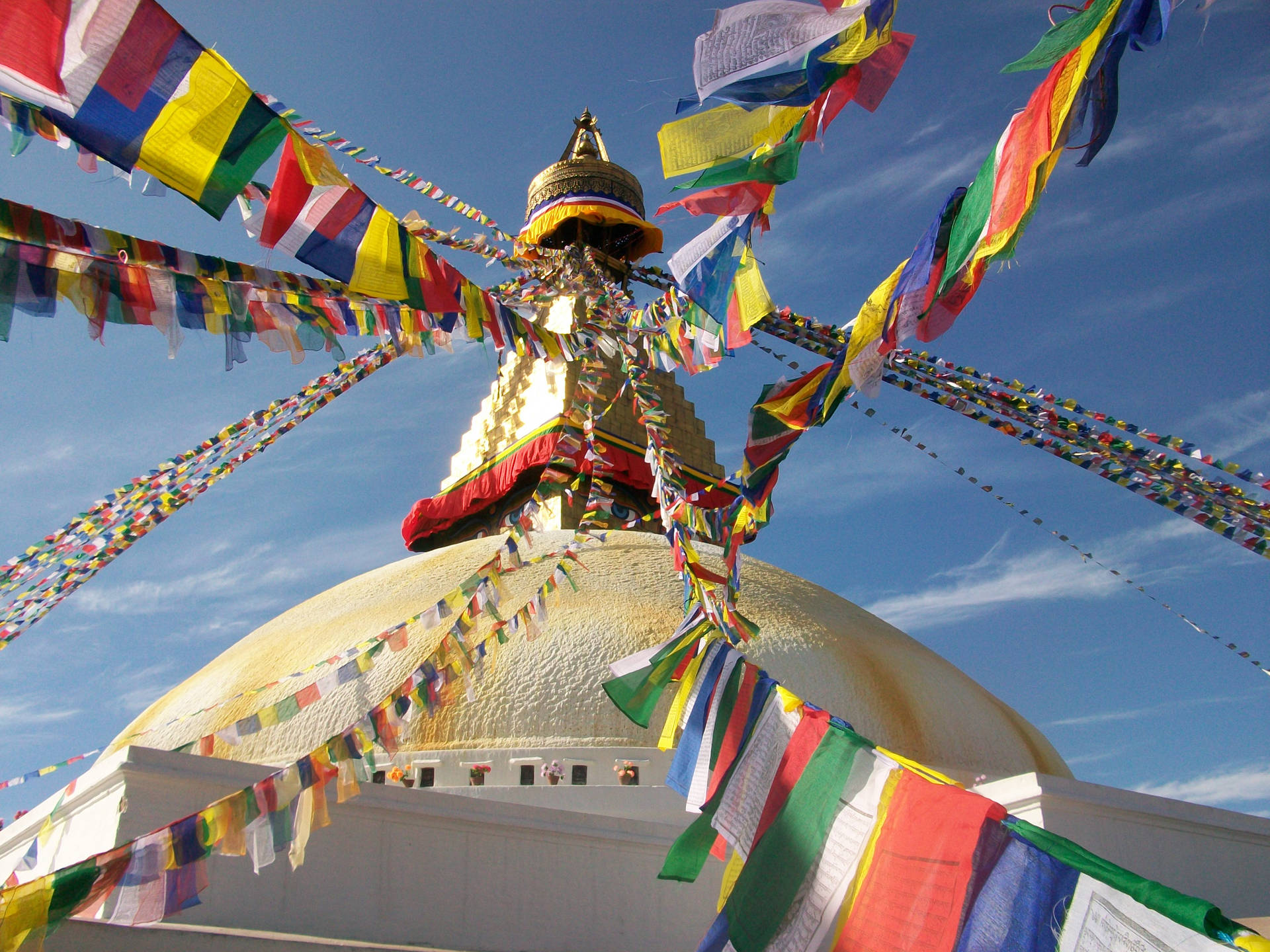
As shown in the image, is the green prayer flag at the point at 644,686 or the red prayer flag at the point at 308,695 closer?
the green prayer flag at the point at 644,686

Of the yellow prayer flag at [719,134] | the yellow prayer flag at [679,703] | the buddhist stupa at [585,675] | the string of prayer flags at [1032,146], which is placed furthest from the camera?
the buddhist stupa at [585,675]

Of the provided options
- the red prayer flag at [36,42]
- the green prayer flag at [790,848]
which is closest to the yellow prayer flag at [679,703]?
the green prayer flag at [790,848]

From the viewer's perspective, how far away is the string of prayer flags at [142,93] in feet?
7.26

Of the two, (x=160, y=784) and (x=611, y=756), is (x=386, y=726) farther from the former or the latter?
(x=611, y=756)

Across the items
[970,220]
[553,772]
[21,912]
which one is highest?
[970,220]

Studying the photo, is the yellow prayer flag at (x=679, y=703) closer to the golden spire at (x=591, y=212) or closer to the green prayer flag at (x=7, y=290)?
the green prayer flag at (x=7, y=290)

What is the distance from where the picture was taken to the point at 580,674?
553cm

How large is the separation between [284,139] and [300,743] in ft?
11.9

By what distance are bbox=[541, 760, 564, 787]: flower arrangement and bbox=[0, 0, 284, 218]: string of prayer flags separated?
11.5 feet

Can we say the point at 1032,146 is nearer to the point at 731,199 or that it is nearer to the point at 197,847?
the point at 731,199

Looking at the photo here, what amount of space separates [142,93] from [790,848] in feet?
8.28

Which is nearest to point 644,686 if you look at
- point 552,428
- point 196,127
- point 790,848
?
point 790,848

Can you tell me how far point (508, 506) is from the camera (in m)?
9.46

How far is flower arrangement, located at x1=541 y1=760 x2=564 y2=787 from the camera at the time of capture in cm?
517
